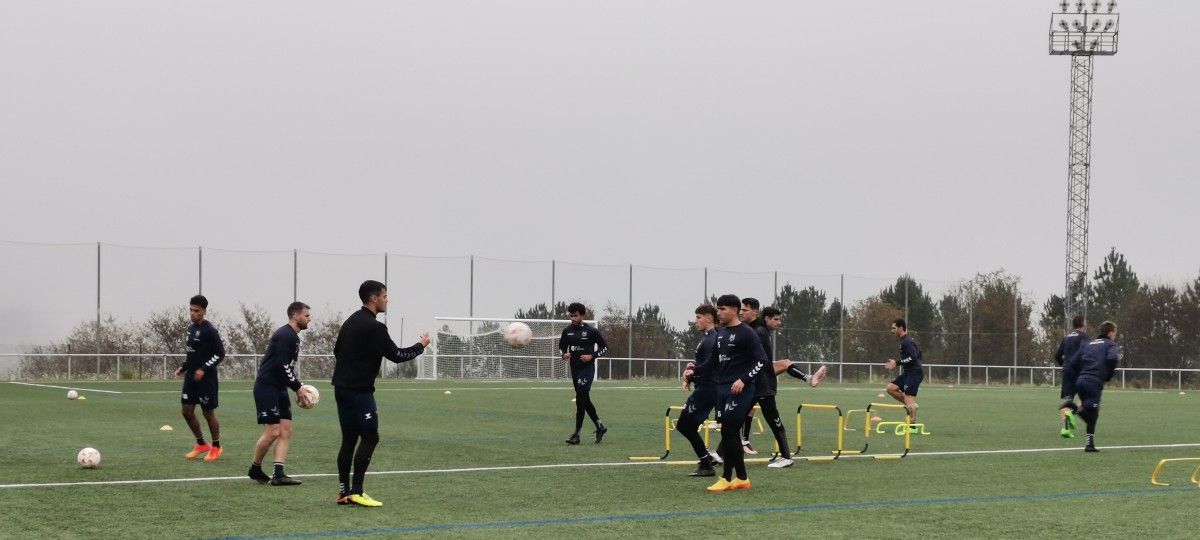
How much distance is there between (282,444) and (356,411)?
2126mm

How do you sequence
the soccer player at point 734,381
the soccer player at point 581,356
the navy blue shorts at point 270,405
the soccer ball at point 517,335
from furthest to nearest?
the soccer ball at point 517,335 → the soccer player at point 581,356 → the navy blue shorts at point 270,405 → the soccer player at point 734,381

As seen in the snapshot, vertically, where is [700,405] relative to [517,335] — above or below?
below

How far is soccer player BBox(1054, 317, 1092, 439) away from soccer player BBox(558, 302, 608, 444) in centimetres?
700

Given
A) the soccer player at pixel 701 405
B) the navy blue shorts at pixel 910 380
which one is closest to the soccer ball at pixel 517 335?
the navy blue shorts at pixel 910 380

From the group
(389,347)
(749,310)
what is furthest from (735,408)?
(389,347)

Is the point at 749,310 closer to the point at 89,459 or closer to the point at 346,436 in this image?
the point at 346,436

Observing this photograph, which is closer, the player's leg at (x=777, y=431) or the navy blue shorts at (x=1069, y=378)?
the player's leg at (x=777, y=431)

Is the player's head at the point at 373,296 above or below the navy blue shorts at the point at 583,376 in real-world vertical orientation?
above

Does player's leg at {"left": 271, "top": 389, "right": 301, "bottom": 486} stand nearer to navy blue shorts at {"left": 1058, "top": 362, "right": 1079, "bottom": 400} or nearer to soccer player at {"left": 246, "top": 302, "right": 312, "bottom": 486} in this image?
soccer player at {"left": 246, "top": 302, "right": 312, "bottom": 486}

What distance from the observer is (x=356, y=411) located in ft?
37.7

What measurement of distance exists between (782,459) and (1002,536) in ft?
18.9

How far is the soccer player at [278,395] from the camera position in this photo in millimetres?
13195

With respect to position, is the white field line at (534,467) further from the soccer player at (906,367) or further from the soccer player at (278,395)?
the soccer player at (906,367)

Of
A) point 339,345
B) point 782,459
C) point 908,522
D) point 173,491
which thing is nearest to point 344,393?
point 339,345
